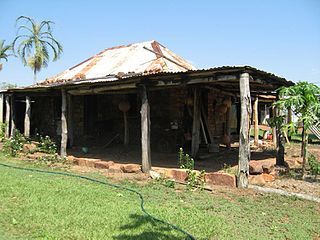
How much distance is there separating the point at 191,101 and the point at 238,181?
187 inches

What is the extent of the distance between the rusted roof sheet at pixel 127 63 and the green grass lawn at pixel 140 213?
5.93m

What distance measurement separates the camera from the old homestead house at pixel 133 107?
380 inches

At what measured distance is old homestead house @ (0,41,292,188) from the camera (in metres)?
9.64

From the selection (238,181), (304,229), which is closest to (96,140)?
(238,181)

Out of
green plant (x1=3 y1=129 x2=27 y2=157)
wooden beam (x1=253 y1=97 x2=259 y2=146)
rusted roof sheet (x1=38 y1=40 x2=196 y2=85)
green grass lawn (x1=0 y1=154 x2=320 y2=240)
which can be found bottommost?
green grass lawn (x1=0 y1=154 x2=320 y2=240)

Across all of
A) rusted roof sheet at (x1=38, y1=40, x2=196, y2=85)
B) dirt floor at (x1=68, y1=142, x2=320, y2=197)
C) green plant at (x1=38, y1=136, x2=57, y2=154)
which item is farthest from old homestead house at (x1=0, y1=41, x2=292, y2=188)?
green plant at (x1=38, y1=136, x2=57, y2=154)

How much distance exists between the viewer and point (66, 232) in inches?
157

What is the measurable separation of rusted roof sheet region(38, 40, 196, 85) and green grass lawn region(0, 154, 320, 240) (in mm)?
5932

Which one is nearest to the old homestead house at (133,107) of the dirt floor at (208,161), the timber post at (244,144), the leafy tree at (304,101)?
the dirt floor at (208,161)

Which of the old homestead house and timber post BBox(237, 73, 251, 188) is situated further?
the old homestead house

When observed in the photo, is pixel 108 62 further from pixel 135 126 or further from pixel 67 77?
pixel 135 126

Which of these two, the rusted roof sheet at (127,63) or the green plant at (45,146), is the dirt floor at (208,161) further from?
the rusted roof sheet at (127,63)

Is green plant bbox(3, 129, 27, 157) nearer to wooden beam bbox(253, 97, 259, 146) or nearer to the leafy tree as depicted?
the leafy tree

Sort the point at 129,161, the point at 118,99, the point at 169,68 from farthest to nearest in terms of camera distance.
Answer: the point at 118,99, the point at 169,68, the point at 129,161
